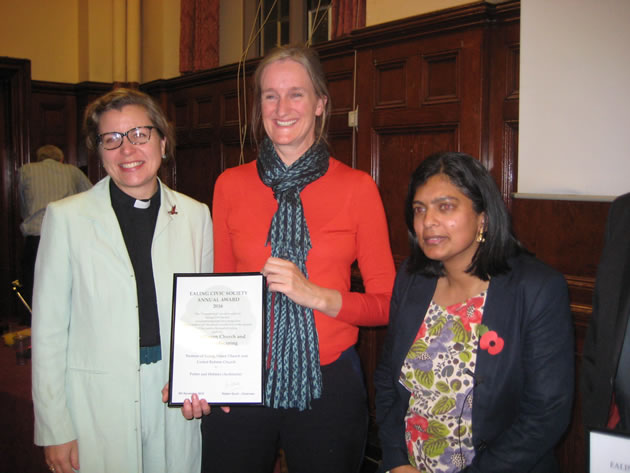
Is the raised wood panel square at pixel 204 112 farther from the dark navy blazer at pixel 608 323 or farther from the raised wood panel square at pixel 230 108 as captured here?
the dark navy blazer at pixel 608 323

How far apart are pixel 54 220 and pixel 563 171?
1.85 m

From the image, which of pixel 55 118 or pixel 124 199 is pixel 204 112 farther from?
pixel 124 199

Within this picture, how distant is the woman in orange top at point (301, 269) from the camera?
5.08ft

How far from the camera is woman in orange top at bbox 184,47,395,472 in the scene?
1548 mm

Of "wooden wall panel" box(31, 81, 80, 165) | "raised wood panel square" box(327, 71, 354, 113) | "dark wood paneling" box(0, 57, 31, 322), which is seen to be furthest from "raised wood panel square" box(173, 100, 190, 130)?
"raised wood panel square" box(327, 71, 354, 113)

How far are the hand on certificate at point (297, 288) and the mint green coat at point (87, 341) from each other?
1.28ft

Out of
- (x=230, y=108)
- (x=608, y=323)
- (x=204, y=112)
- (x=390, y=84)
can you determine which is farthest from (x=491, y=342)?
(x=204, y=112)

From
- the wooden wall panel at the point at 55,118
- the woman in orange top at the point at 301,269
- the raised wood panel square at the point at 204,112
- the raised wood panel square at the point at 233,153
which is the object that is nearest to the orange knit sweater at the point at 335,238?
the woman in orange top at the point at 301,269

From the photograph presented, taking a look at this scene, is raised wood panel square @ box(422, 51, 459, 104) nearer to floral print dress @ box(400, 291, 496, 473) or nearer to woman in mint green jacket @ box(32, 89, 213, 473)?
floral print dress @ box(400, 291, 496, 473)

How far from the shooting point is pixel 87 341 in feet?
5.26

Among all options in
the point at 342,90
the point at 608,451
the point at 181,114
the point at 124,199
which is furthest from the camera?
the point at 181,114

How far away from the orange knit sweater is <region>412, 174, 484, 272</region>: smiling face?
13 cm

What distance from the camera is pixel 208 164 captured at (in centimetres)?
547

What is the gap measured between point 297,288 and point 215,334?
10.9 inches
